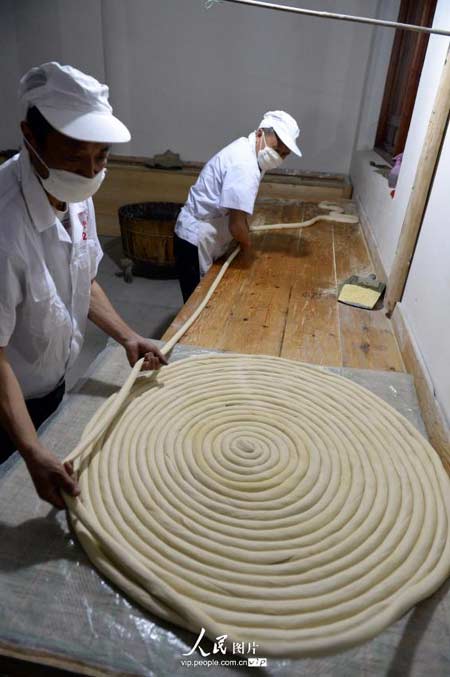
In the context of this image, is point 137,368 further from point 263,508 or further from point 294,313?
point 294,313

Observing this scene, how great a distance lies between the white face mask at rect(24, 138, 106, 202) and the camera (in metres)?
0.89

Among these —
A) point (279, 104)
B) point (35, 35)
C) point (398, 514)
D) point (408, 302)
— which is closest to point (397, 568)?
point (398, 514)

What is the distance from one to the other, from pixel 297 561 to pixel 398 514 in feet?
0.76

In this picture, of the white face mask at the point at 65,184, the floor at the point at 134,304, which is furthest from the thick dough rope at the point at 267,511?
the floor at the point at 134,304

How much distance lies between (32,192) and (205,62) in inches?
143

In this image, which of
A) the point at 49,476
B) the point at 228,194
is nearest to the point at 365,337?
the point at 228,194

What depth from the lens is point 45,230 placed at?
3.17ft

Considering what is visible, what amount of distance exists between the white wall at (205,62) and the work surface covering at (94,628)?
3.88 m

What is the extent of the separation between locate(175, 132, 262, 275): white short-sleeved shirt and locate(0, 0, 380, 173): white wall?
2.17 m

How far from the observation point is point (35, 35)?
4.07 meters

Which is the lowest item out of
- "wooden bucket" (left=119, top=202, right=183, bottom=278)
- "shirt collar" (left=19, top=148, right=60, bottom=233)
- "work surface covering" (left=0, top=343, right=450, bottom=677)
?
"wooden bucket" (left=119, top=202, right=183, bottom=278)

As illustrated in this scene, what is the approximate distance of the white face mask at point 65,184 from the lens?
89 cm

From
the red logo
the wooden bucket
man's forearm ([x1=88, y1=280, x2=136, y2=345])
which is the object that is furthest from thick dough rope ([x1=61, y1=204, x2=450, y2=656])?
the wooden bucket

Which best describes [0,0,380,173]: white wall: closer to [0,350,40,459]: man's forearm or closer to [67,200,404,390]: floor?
[67,200,404,390]: floor
